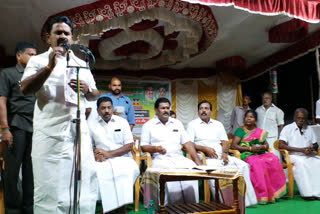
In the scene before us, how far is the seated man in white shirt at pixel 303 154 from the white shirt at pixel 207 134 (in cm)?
108

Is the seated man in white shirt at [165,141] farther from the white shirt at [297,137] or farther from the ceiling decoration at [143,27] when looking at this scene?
the white shirt at [297,137]

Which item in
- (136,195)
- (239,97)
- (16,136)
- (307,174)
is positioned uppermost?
(239,97)

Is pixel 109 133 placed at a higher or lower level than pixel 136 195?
higher

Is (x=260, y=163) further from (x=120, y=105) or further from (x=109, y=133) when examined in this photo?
Answer: (x=120, y=105)

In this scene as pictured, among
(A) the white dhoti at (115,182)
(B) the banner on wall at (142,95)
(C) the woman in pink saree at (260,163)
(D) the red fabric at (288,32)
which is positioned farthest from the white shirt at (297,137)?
(B) the banner on wall at (142,95)

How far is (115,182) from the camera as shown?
3238 millimetres

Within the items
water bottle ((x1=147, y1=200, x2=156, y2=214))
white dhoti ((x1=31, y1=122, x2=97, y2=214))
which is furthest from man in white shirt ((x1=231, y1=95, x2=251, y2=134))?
white dhoti ((x1=31, y1=122, x2=97, y2=214))

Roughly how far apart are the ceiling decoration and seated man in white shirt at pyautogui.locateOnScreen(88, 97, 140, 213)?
1.47m

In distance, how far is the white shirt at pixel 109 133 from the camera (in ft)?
11.6

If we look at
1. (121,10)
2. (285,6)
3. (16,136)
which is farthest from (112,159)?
(285,6)

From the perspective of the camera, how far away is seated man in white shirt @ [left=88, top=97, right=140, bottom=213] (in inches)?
125

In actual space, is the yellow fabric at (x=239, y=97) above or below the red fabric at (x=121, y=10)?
below

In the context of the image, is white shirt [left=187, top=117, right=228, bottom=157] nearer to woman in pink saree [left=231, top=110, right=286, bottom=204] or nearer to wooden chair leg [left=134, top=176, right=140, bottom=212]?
woman in pink saree [left=231, top=110, right=286, bottom=204]

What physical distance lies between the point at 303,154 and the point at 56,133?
12.7 feet
